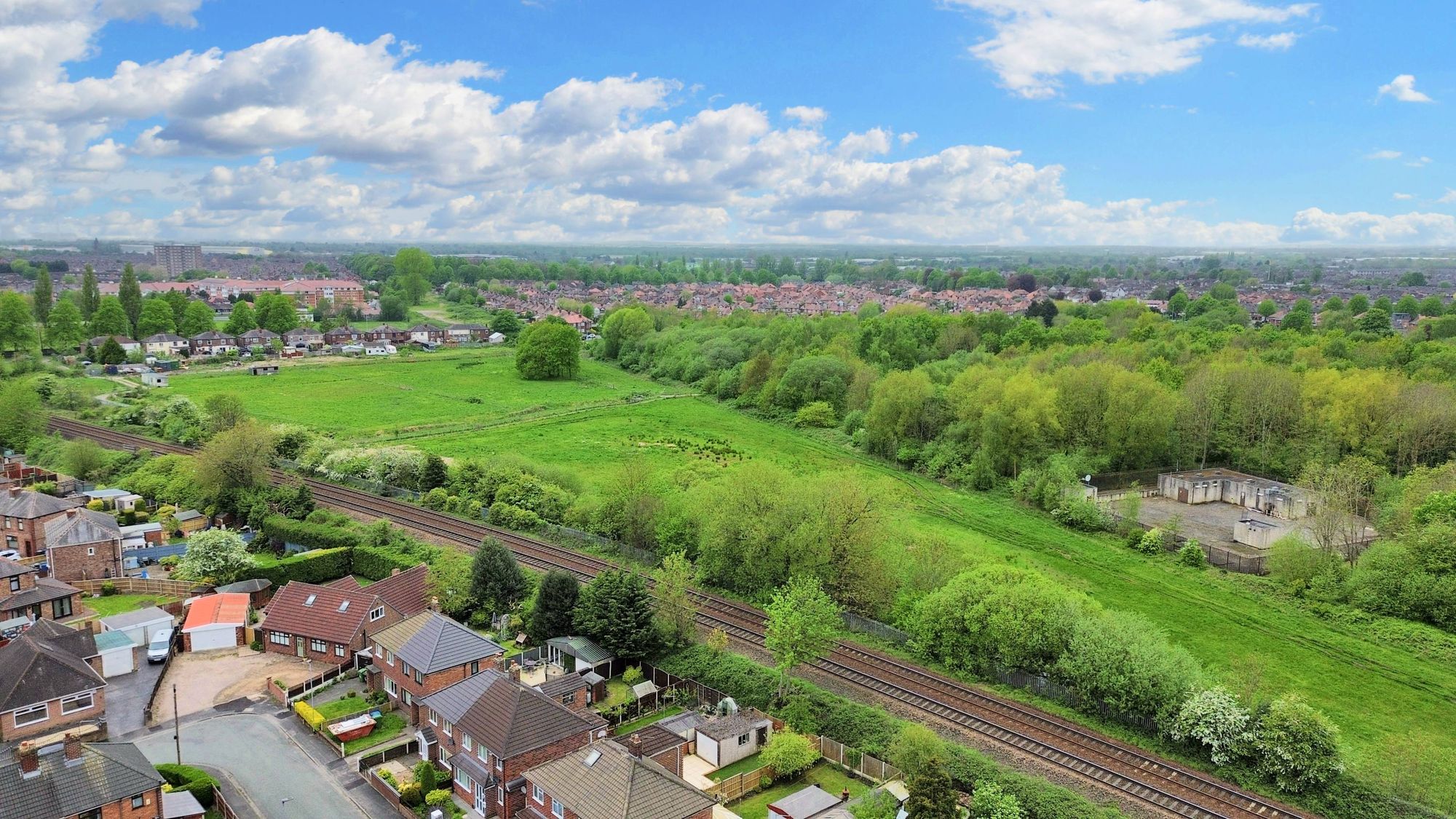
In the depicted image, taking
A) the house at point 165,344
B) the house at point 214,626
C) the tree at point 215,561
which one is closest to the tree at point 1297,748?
the house at point 214,626

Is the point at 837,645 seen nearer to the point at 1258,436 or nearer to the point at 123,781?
the point at 123,781

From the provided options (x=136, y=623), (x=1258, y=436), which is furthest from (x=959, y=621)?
(x=1258, y=436)

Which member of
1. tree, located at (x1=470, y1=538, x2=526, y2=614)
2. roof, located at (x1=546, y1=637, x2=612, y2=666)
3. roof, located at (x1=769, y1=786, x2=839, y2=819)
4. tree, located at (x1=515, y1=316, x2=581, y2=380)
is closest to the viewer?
roof, located at (x1=769, y1=786, x2=839, y2=819)

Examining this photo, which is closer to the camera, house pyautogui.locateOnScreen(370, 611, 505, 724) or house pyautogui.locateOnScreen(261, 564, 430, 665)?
house pyautogui.locateOnScreen(370, 611, 505, 724)

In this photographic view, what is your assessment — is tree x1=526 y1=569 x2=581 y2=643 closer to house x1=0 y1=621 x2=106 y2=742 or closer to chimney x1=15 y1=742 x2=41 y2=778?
house x1=0 y1=621 x2=106 y2=742

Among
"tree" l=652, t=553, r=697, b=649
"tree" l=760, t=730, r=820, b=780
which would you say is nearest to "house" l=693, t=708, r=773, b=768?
"tree" l=760, t=730, r=820, b=780

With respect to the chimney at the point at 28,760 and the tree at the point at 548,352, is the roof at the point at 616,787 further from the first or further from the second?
the tree at the point at 548,352

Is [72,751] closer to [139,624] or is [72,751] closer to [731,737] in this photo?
[139,624]
